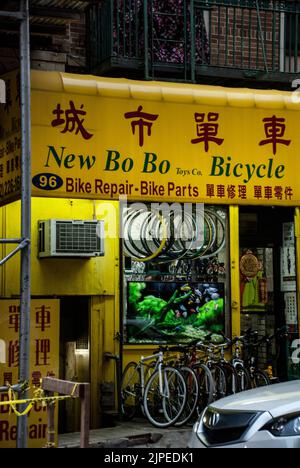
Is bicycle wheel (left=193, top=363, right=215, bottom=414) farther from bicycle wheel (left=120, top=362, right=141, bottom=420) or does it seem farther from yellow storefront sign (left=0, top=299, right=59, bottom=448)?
yellow storefront sign (left=0, top=299, right=59, bottom=448)

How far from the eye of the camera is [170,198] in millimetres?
12305

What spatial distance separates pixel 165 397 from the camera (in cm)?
1252

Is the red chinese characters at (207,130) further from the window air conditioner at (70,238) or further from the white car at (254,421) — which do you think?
the white car at (254,421)

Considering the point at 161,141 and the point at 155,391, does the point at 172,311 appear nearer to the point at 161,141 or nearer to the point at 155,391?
the point at 155,391

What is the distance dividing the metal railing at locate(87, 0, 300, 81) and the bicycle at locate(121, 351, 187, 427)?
4.32 m

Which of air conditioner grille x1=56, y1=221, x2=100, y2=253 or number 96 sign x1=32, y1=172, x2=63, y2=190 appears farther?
air conditioner grille x1=56, y1=221, x2=100, y2=253

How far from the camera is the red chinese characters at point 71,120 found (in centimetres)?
1184

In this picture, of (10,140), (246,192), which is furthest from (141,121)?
(10,140)

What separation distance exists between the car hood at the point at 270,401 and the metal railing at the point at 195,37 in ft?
19.7

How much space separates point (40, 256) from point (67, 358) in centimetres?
171

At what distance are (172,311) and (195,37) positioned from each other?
4.46m

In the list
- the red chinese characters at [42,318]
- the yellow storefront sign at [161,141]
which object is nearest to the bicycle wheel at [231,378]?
the yellow storefront sign at [161,141]

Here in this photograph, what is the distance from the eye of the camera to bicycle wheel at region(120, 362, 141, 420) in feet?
42.8

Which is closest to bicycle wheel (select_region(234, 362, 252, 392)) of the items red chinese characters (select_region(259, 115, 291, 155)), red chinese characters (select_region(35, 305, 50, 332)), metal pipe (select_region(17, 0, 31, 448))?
red chinese characters (select_region(259, 115, 291, 155))
